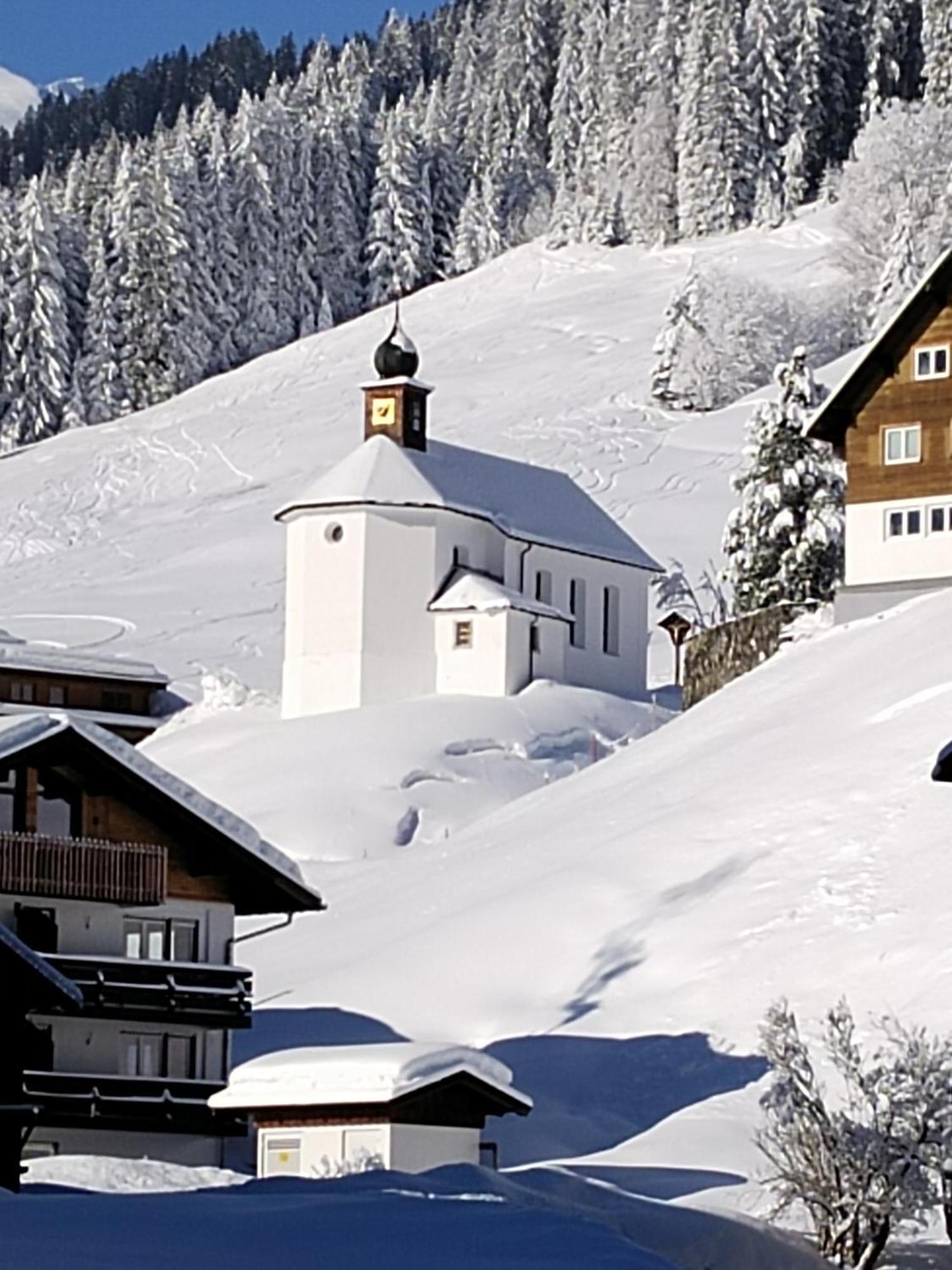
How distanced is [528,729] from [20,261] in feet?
286

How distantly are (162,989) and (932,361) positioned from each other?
1026 inches

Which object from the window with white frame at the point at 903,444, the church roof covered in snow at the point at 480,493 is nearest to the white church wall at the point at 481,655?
the church roof covered in snow at the point at 480,493

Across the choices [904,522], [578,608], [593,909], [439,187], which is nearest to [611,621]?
[578,608]

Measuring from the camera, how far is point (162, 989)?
113 ft

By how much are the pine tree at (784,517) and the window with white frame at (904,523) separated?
650cm

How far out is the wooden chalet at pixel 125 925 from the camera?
3322 cm

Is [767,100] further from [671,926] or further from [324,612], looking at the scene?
[671,926]

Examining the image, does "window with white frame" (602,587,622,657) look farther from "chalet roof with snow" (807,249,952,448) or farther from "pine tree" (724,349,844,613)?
"chalet roof with snow" (807,249,952,448)

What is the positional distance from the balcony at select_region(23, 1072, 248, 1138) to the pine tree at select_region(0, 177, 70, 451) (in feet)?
350

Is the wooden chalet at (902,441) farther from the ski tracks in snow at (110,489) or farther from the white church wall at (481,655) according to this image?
the ski tracks in snow at (110,489)

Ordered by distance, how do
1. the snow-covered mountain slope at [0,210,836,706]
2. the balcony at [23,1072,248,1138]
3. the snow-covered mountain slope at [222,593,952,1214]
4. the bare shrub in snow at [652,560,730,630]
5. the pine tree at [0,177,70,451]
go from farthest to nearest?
the pine tree at [0,177,70,451], the snow-covered mountain slope at [0,210,836,706], the bare shrub in snow at [652,560,730,630], the snow-covered mountain slope at [222,593,952,1214], the balcony at [23,1072,248,1138]

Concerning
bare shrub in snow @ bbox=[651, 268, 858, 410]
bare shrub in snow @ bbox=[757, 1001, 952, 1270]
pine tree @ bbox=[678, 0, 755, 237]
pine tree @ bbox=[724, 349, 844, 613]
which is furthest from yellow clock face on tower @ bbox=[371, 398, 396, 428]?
pine tree @ bbox=[678, 0, 755, 237]

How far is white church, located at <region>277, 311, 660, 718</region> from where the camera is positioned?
64812 millimetres

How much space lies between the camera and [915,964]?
35875 millimetres
